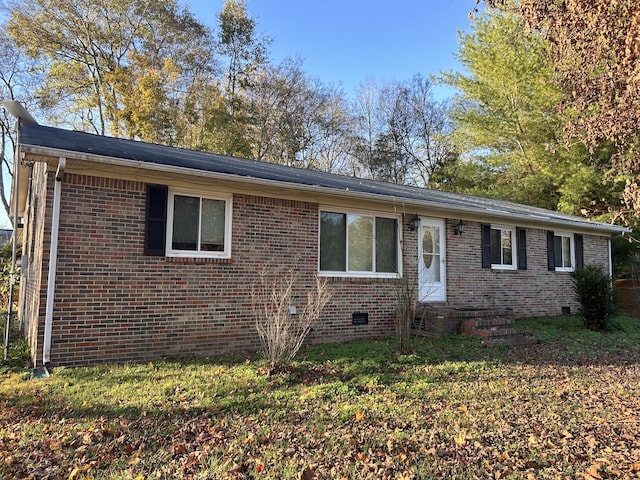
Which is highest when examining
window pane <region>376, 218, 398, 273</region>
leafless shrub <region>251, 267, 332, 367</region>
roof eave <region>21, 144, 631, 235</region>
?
roof eave <region>21, 144, 631, 235</region>

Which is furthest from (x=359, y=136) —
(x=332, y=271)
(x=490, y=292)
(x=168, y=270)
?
(x=168, y=270)

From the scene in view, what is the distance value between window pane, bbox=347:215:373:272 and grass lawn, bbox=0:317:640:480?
8.53 ft

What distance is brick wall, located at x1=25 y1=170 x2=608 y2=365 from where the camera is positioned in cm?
609

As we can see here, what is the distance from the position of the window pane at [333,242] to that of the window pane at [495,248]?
4.61 metres

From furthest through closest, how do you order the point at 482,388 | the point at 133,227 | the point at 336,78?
the point at 336,78 → the point at 133,227 → the point at 482,388

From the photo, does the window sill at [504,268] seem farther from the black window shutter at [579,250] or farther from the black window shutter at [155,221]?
the black window shutter at [155,221]

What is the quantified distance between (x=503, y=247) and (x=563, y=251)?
3.07m

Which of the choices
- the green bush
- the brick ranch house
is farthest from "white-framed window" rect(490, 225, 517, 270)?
the green bush

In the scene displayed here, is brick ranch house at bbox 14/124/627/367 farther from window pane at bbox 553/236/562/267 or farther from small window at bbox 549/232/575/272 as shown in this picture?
window pane at bbox 553/236/562/267

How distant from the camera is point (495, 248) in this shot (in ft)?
36.9

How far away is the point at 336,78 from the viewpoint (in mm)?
26953

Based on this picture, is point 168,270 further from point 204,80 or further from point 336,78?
point 336,78

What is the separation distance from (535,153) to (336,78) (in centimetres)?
1370

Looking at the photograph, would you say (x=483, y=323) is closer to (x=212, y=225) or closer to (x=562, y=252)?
(x=212, y=225)
